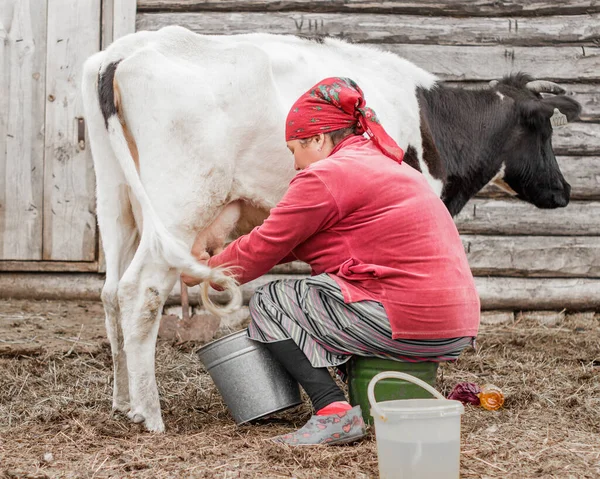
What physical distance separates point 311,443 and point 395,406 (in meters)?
0.42

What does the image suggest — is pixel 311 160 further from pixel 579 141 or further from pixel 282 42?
pixel 579 141

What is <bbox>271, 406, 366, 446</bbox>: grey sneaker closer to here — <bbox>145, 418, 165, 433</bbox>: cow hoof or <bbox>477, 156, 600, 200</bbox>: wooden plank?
<bbox>145, 418, 165, 433</bbox>: cow hoof

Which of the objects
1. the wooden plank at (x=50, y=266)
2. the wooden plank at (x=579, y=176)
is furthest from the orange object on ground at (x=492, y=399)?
the wooden plank at (x=50, y=266)

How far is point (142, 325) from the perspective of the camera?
3.33m

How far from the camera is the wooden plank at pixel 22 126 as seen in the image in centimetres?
604

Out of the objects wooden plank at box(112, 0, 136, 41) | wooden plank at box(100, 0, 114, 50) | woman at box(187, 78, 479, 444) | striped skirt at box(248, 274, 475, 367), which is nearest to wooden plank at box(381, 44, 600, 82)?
wooden plank at box(112, 0, 136, 41)

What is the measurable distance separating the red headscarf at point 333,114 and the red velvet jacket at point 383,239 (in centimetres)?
11

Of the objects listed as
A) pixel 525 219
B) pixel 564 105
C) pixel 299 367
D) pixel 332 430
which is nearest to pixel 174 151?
pixel 299 367

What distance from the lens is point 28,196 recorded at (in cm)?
612

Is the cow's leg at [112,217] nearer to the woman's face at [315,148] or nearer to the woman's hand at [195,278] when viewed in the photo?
the woman's hand at [195,278]

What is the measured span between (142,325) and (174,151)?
74 cm

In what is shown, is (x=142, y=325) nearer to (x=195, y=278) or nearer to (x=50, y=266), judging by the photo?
(x=195, y=278)

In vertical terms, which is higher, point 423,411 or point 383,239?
point 383,239

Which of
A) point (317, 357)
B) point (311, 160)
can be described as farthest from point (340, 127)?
point (317, 357)
